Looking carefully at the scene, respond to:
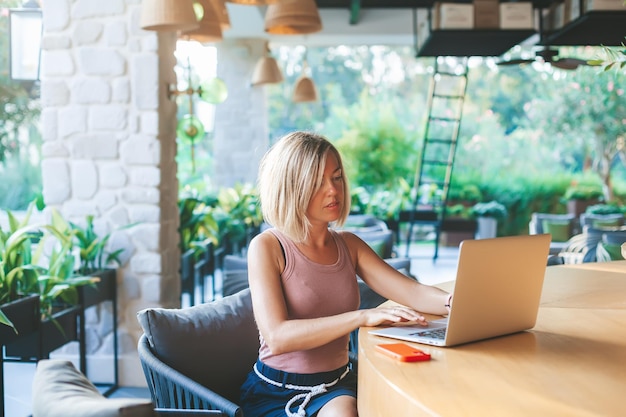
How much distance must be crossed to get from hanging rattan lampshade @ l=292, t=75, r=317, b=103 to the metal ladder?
1.67m

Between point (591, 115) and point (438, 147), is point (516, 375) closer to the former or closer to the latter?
point (591, 115)

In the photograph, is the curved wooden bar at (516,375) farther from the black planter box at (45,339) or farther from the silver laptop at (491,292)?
the black planter box at (45,339)

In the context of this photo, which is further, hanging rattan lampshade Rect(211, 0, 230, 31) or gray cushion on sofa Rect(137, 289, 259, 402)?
hanging rattan lampshade Rect(211, 0, 230, 31)

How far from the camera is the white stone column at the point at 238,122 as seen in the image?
31.1ft

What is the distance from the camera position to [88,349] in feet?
14.7

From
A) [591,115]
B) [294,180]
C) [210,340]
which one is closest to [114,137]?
[210,340]

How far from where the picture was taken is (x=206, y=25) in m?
4.55

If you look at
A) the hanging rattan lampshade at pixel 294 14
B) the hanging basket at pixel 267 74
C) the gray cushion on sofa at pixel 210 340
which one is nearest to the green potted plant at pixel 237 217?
the hanging basket at pixel 267 74

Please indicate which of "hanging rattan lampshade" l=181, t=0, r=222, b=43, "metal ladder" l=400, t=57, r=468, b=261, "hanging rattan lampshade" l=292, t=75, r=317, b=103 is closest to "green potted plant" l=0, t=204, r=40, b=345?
"hanging rattan lampshade" l=181, t=0, r=222, b=43

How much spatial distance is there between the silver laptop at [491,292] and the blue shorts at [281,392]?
292 millimetres

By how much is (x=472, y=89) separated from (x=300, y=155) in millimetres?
14732

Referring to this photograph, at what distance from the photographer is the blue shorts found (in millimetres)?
2037

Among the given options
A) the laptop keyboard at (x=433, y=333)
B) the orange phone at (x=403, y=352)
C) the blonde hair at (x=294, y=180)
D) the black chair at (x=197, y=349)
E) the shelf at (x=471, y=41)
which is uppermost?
the shelf at (x=471, y=41)

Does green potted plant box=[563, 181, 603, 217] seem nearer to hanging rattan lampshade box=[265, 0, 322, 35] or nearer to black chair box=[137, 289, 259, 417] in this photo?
hanging rattan lampshade box=[265, 0, 322, 35]
